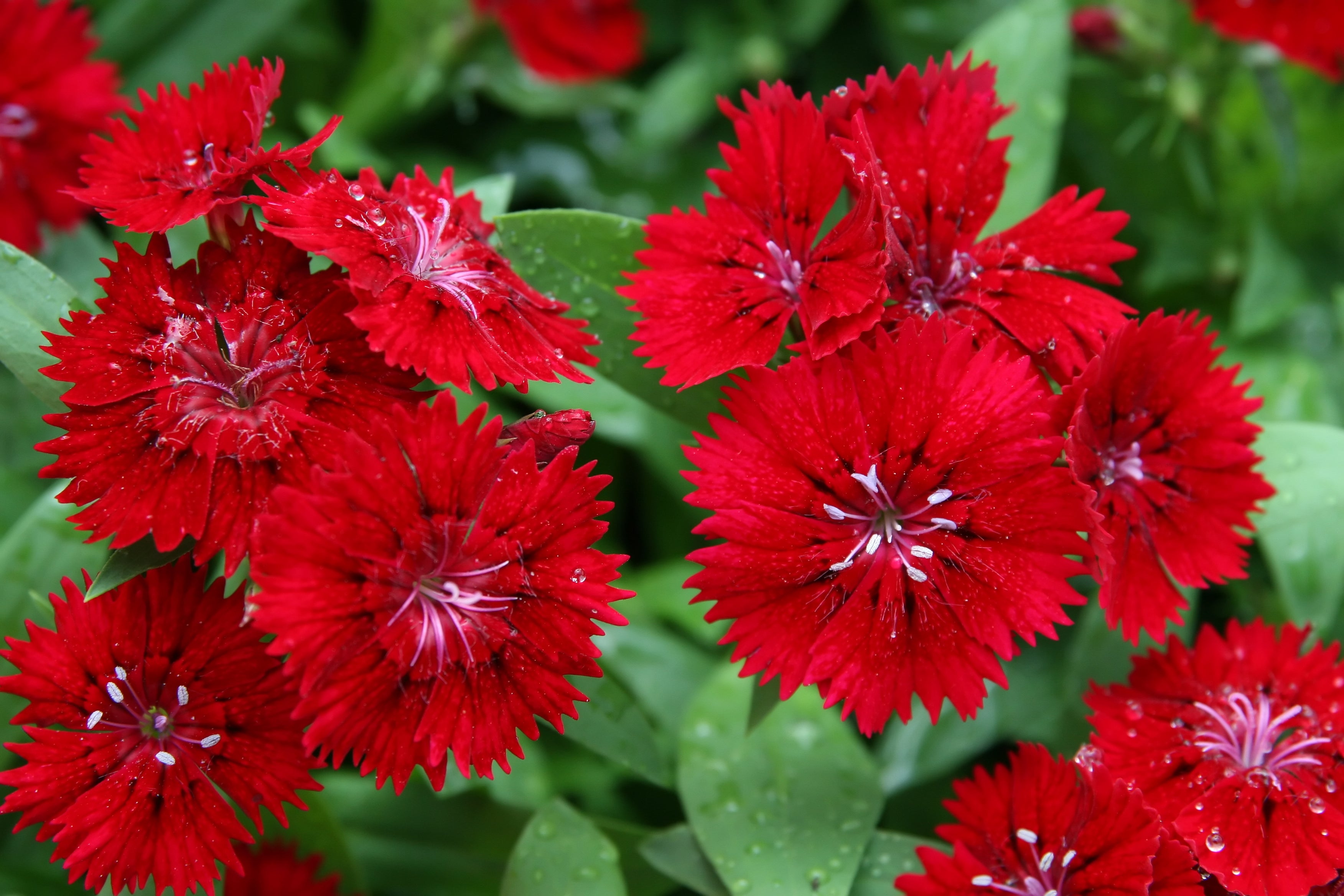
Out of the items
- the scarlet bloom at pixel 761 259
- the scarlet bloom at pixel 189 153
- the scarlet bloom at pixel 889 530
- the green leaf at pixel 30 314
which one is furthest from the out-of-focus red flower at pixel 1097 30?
the green leaf at pixel 30 314

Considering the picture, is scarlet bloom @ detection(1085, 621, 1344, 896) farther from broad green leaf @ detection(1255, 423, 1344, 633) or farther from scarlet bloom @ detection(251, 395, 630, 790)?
scarlet bloom @ detection(251, 395, 630, 790)

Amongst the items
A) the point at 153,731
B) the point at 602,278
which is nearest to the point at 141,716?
the point at 153,731

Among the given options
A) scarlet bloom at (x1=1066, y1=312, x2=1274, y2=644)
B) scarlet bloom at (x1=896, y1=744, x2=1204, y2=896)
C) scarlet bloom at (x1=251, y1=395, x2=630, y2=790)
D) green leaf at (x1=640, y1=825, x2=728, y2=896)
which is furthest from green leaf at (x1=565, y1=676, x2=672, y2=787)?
scarlet bloom at (x1=1066, y1=312, x2=1274, y2=644)

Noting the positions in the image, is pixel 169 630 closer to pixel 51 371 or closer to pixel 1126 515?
pixel 51 371

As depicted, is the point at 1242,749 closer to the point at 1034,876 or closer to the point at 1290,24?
the point at 1034,876

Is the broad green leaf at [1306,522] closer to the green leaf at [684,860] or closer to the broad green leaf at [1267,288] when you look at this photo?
the broad green leaf at [1267,288]

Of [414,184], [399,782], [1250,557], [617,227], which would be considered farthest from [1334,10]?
[399,782]

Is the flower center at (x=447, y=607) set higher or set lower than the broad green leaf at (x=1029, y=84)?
lower
